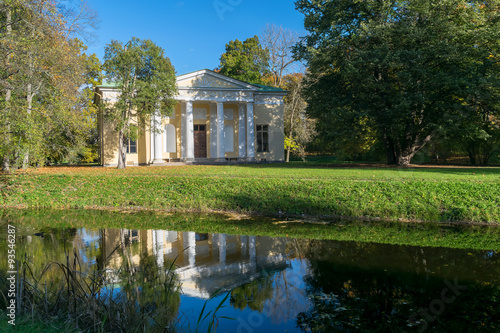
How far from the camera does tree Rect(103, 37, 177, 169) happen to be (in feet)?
77.6

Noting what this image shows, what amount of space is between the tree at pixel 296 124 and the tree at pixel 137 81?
13.4 meters

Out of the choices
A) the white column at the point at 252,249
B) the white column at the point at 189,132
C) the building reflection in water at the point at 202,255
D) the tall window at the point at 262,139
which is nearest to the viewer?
the building reflection in water at the point at 202,255

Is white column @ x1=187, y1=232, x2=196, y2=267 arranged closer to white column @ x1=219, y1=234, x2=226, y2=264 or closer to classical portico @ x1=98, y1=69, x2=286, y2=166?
white column @ x1=219, y1=234, x2=226, y2=264

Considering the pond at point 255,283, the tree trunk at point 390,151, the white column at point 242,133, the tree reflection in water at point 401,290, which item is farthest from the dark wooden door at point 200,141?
the tree reflection in water at point 401,290

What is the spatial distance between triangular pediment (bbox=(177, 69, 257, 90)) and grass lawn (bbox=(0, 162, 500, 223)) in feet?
51.9

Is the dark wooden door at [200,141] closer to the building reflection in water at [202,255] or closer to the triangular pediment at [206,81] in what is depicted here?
the triangular pediment at [206,81]

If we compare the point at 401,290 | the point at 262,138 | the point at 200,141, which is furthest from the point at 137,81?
the point at 401,290

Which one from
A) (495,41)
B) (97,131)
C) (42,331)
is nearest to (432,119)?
(495,41)

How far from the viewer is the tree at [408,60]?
20.6 m

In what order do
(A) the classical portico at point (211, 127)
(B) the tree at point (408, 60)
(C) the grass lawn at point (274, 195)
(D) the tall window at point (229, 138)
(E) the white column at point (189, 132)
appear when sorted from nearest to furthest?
(C) the grass lawn at point (274, 195)
(B) the tree at point (408, 60)
(A) the classical portico at point (211, 127)
(E) the white column at point (189, 132)
(D) the tall window at point (229, 138)

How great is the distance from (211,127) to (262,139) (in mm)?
5258

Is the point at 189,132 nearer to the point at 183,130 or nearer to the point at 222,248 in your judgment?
the point at 183,130

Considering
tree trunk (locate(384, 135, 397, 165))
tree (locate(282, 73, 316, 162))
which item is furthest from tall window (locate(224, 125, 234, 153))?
tree trunk (locate(384, 135, 397, 165))

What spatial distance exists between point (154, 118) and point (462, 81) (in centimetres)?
2099
